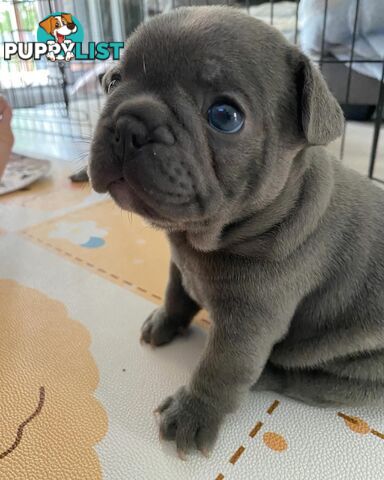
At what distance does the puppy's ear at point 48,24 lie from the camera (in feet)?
7.42

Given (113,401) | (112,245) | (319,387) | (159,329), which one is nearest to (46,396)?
(113,401)

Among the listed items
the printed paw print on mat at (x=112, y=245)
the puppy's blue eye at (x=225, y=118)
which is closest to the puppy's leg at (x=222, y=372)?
the puppy's blue eye at (x=225, y=118)

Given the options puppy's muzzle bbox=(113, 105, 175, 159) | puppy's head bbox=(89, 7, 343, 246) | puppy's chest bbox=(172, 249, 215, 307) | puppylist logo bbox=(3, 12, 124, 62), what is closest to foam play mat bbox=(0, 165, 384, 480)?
puppy's chest bbox=(172, 249, 215, 307)

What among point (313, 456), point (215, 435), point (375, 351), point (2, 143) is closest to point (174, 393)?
point (215, 435)

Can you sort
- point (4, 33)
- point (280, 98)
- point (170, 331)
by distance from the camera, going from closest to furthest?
point (280, 98)
point (170, 331)
point (4, 33)

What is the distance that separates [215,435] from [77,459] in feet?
0.74

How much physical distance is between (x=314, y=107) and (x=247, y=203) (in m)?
0.17

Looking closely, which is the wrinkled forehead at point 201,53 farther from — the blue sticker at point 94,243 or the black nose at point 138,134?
the blue sticker at point 94,243

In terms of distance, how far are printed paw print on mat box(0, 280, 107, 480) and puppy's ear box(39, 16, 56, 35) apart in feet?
5.71

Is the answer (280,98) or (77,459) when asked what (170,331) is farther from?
(280,98)

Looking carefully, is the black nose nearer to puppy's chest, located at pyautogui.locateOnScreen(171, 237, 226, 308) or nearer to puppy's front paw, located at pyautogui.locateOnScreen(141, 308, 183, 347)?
puppy's chest, located at pyautogui.locateOnScreen(171, 237, 226, 308)

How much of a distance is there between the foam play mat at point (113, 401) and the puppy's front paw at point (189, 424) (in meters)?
0.02

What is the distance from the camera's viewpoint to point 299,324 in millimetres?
782

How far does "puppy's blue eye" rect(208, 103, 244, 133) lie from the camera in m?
0.59
